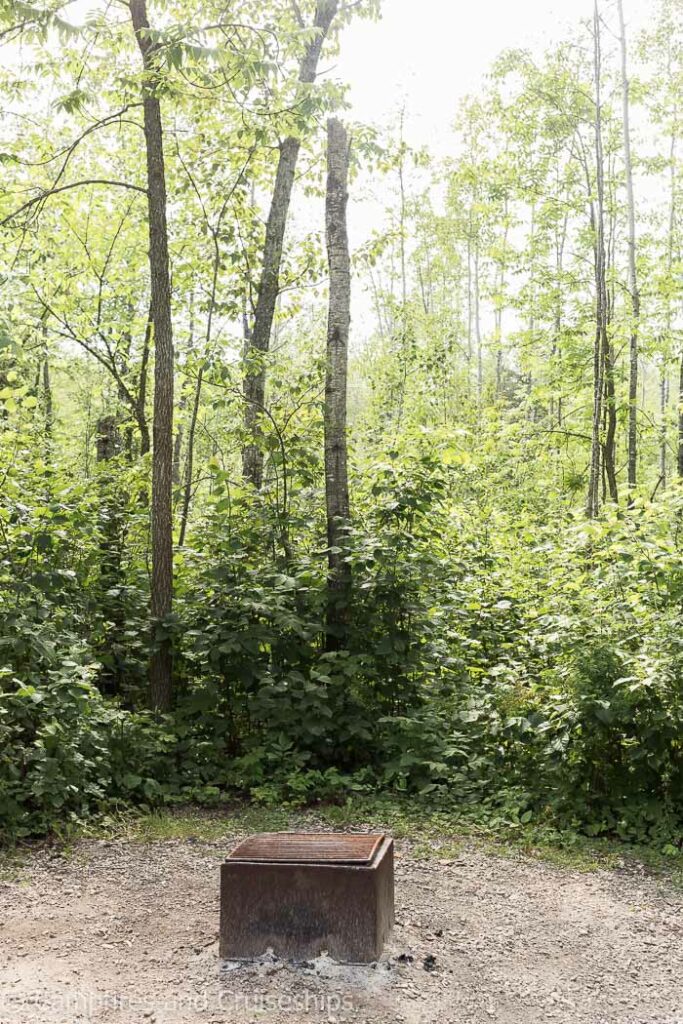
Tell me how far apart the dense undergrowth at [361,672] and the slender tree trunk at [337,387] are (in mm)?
143

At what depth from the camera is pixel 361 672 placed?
692cm

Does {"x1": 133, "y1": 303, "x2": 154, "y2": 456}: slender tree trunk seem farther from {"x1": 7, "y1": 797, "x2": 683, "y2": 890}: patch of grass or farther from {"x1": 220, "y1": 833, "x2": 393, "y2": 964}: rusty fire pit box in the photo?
{"x1": 220, "y1": 833, "x2": 393, "y2": 964}: rusty fire pit box

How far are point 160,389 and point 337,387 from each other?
1520 millimetres

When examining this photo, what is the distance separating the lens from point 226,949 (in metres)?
3.95

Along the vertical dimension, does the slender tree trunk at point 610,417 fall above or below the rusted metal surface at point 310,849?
above

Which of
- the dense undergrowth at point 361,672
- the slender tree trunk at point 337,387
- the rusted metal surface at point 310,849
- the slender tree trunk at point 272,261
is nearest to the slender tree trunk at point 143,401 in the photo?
the slender tree trunk at point 272,261

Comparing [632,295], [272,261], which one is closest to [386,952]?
[272,261]

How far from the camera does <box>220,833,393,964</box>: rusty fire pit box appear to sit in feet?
12.7

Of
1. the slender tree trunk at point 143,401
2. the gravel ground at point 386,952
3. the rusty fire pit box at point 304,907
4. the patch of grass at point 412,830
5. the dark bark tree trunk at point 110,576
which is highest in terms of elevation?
the slender tree trunk at point 143,401

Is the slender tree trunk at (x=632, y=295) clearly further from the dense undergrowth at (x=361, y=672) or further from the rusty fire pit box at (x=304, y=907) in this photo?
the rusty fire pit box at (x=304, y=907)

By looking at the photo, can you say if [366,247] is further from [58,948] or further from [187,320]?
[58,948]

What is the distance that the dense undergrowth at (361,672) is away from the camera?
5750 mm

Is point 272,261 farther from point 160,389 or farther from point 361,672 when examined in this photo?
point 361,672

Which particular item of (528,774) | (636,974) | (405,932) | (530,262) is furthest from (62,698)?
(530,262)
